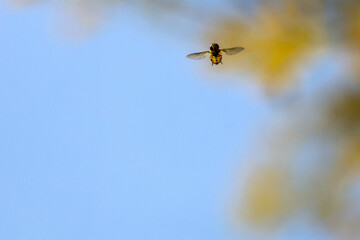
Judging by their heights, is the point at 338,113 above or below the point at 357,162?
above

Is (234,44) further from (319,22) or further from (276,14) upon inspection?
(319,22)

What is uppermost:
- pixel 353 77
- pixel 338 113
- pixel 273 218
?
pixel 353 77

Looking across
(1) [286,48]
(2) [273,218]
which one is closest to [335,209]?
(2) [273,218]

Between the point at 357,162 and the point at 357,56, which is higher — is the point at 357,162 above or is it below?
below

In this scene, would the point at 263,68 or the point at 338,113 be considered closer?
the point at 338,113

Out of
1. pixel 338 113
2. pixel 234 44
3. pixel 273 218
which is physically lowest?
pixel 273 218

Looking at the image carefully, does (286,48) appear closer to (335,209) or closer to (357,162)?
(357,162)

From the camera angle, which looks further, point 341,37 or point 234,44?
point 234,44

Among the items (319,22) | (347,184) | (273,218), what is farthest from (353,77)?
(273,218)
